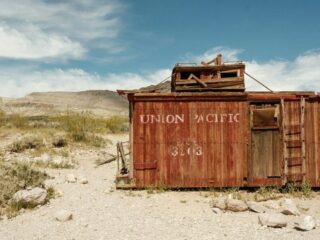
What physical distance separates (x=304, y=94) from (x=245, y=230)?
5.63 metres

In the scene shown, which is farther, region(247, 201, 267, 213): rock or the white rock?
the white rock

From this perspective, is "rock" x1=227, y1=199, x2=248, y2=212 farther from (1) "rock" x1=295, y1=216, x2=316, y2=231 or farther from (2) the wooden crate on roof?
(2) the wooden crate on roof

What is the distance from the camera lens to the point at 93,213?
10352mm

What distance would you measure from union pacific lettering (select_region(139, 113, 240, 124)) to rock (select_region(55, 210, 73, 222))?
13.2 feet

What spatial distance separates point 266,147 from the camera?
1312cm

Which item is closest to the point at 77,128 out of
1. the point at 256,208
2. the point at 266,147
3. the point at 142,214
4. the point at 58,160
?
the point at 58,160

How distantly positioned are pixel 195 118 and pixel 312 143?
351 centimetres

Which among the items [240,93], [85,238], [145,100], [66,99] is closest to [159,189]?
[145,100]

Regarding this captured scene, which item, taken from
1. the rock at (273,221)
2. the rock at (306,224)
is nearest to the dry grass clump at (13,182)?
the rock at (273,221)

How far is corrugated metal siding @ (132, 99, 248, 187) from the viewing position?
13055 mm

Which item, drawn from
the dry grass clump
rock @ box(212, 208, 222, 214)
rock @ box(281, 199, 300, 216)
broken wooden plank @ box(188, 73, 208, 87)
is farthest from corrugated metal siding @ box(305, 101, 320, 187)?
the dry grass clump

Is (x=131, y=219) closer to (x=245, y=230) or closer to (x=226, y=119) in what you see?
(x=245, y=230)

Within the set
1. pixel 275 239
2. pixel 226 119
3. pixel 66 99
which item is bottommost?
pixel 275 239

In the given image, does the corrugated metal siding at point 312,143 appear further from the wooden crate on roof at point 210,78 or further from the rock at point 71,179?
the rock at point 71,179
